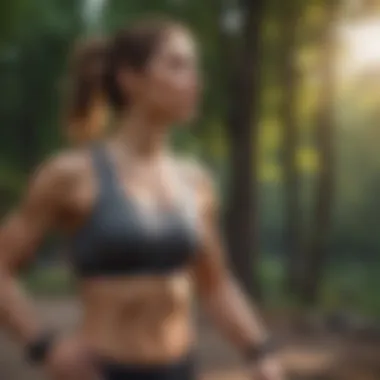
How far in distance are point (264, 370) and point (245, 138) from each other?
249 mm

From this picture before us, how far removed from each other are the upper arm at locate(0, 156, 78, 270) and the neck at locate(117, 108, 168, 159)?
0.20 feet

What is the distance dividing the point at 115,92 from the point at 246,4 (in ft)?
0.70

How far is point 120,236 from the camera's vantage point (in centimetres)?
70

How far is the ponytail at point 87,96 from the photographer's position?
29.3 inches

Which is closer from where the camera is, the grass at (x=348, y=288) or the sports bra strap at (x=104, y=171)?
the sports bra strap at (x=104, y=171)

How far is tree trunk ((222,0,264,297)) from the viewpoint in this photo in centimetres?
82

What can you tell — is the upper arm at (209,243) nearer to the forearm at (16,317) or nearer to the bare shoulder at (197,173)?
the bare shoulder at (197,173)

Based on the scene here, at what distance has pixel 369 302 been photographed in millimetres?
873

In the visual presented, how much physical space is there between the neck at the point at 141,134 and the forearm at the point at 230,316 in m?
0.16

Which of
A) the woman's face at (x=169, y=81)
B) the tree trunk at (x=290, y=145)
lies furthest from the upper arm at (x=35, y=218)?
the tree trunk at (x=290, y=145)

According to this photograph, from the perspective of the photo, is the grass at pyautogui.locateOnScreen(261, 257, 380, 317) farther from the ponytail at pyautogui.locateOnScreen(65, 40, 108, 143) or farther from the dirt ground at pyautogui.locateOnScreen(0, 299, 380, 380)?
the ponytail at pyautogui.locateOnScreen(65, 40, 108, 143)

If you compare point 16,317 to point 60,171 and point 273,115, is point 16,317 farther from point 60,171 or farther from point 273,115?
point 273,115

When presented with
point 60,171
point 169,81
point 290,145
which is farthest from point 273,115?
point 60,171

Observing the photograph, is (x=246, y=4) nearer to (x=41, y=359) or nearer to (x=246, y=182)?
(x=246, y=182)
